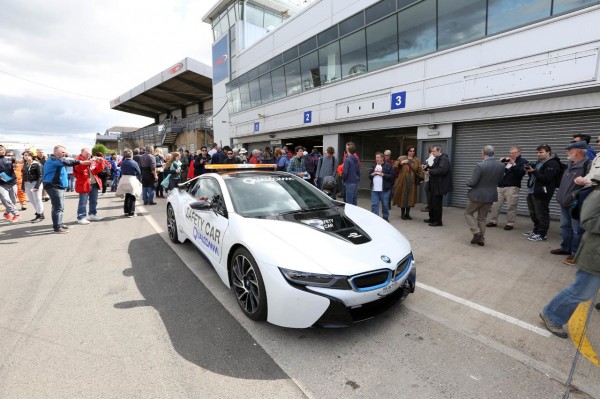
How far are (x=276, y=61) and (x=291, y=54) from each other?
1.46 meters

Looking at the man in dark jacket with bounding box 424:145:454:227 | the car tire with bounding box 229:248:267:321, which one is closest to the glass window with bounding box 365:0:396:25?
the man in dark jacket with bounding box 424:145:454:227

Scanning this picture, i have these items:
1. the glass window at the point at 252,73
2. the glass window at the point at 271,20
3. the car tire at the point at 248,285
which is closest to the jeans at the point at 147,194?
the car tire at the point at 248,285

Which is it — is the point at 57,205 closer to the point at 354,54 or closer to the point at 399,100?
the point at 399,100

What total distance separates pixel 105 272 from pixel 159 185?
25.6 feet

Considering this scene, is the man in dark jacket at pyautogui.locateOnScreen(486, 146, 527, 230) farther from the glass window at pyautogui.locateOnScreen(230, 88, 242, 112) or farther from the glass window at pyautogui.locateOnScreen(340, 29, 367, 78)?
the glass window at pyautogui.locateOnScreen(230, 88, 242, 112)

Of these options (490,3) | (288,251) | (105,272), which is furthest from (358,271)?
(490,3)

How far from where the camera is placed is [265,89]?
1769cm

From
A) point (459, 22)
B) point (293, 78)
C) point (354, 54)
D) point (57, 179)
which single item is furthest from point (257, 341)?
point (293, 78)

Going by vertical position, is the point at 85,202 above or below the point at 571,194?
below

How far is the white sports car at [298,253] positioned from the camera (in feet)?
7.84

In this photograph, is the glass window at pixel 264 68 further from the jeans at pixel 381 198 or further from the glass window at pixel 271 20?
the jeans at pixel 381 198

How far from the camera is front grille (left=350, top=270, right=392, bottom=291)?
7.95 feet

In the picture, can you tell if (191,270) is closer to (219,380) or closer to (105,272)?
(105,272)

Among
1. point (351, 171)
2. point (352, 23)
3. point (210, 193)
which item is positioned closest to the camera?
point (210, 193)
